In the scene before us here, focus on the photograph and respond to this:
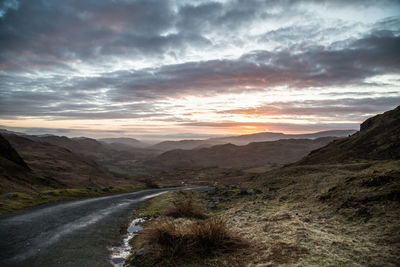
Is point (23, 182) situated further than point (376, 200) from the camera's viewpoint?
Yes

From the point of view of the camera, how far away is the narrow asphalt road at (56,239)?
9.77 metres

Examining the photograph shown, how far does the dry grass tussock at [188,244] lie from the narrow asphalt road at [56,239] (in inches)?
92.3

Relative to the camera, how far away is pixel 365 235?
27.9ft

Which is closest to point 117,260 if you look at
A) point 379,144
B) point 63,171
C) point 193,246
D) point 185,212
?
point 193,246

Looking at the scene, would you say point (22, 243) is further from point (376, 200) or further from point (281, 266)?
point (376, 200)

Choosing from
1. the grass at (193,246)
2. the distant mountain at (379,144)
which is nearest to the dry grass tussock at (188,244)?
the grass at (193,246)

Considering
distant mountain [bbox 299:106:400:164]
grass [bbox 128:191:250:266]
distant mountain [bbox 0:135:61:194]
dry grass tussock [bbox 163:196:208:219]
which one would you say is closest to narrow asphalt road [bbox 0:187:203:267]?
grass [bbox 128:191:250:266]

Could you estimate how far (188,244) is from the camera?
8.98 m

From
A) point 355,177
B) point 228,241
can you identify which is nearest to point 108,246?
point 228,241

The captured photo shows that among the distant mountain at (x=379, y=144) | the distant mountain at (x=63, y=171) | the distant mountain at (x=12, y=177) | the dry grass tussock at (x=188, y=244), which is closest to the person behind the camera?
the dry grass tussock at (x=188, y=244)

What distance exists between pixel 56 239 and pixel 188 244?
828 cm

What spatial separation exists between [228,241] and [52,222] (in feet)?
46.6

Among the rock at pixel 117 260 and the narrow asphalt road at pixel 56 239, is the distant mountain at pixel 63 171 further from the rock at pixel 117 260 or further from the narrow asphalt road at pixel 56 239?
the rock at pixel 117 260

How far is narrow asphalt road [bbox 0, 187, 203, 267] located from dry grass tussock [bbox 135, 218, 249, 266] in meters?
2.34
